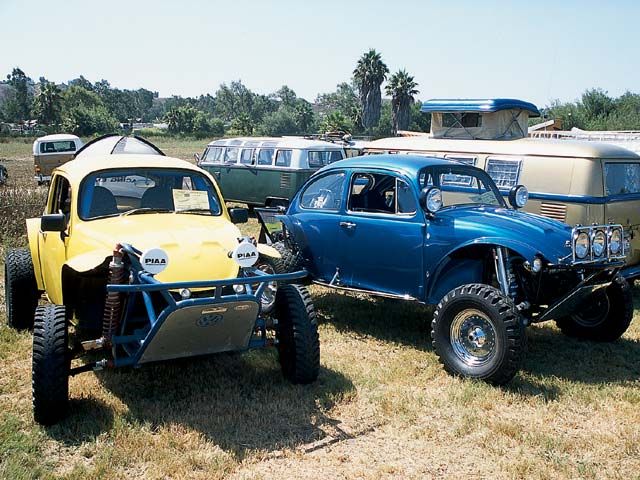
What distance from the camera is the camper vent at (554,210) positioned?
832 cm

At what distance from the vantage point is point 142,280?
436cm

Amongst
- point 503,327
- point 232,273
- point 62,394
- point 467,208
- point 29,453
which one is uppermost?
point 467,208

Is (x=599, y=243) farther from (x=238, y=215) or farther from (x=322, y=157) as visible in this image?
(x=322, y=157)

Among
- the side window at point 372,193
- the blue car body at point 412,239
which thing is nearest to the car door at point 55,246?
the blue car body at point 412,239

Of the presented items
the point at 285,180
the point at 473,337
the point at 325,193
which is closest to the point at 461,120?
the point at 285,180

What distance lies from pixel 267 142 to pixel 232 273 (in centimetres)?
1050

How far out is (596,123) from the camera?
44.8 metres

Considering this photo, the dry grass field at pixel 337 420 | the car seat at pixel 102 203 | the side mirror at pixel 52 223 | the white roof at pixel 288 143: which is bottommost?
the dry grass field at pixel 337 420

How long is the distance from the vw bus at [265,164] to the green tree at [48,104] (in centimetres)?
5846

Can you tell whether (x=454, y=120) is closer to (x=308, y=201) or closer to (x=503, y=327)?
(x=308, y=201)

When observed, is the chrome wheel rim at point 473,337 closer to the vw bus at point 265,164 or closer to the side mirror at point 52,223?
the side mirror at point 52,223

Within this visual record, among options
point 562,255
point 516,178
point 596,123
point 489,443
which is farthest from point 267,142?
point 596,123

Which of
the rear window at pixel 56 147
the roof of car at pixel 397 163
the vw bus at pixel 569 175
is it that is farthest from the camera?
the rear window at pixel 56 147

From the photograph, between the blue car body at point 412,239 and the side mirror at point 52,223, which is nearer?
the side mirror at point 52,223
